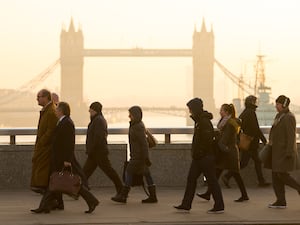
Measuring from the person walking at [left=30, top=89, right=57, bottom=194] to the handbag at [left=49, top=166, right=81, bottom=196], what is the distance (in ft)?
0.60

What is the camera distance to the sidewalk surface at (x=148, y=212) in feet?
22.8

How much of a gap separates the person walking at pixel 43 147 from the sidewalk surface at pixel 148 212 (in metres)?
0.32

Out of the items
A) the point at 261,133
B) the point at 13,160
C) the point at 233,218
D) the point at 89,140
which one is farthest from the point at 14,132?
the point at 233,218

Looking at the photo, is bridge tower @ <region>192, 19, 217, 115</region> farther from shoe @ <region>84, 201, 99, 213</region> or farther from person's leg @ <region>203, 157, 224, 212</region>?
shoe @ <region>84, 201, 99, 213</region>

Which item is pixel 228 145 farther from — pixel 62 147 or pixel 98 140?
pixel 62 147

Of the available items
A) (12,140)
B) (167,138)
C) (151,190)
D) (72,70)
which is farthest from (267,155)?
(72,70)

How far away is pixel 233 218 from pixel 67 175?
5.13 ft

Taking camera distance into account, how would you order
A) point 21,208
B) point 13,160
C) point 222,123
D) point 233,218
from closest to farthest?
1. point 233,218
2. point 21,208
3. point 222,123
4. point 13,160

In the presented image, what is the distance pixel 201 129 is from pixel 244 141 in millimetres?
2380

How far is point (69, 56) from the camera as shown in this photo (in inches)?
5281

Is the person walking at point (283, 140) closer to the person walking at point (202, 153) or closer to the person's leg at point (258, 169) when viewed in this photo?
the person walking at point (202, 153)

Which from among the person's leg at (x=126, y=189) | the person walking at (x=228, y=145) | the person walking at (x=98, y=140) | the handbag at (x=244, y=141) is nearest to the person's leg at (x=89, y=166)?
the person walking at (x=98, y=140)

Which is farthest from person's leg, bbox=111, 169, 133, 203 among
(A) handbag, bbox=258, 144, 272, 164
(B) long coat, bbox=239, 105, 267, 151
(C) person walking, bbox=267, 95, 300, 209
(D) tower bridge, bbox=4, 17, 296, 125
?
(D) tower bridge, bbox=4, 17, 296, 125

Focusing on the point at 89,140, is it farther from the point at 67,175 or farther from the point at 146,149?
the point at 67,175
